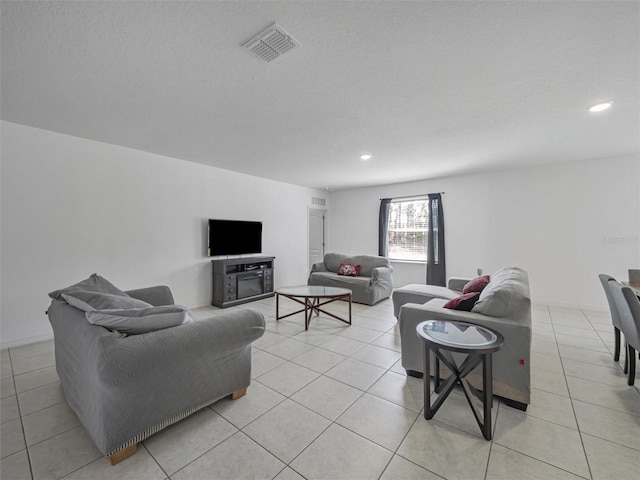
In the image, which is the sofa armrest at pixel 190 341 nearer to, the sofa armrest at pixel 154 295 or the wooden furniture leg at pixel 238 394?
the wooden furniture leg at pixel 238 394

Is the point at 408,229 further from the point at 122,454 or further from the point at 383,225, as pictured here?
the point at 122,454

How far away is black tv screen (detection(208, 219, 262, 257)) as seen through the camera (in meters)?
4.73

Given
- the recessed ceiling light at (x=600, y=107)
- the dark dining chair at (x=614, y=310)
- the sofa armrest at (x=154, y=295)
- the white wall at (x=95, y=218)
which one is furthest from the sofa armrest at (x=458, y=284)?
the white wall at (x=95, y=218)

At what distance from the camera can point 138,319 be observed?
156 centimetres

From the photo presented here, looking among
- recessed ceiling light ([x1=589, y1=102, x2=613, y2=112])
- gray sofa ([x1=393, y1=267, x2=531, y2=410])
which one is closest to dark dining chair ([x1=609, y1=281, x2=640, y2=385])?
gray sofa ([x1=393, y1=267, x2=531, y2=410])

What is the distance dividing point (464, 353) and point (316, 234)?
5.86 meters

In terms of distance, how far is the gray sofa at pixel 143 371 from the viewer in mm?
1417

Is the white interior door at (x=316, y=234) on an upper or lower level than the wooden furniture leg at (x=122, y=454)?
upper

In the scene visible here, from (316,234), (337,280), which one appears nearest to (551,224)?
(337,280)

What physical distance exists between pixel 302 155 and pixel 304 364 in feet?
9.75

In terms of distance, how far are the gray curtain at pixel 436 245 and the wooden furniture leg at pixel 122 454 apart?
546 cm

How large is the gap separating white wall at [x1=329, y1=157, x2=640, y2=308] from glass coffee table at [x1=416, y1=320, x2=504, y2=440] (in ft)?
12.8

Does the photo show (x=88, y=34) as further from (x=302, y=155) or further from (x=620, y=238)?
(x=620, y=238)

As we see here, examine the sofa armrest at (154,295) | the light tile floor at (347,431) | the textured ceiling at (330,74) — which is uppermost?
the textured ceiling at (330,74)
